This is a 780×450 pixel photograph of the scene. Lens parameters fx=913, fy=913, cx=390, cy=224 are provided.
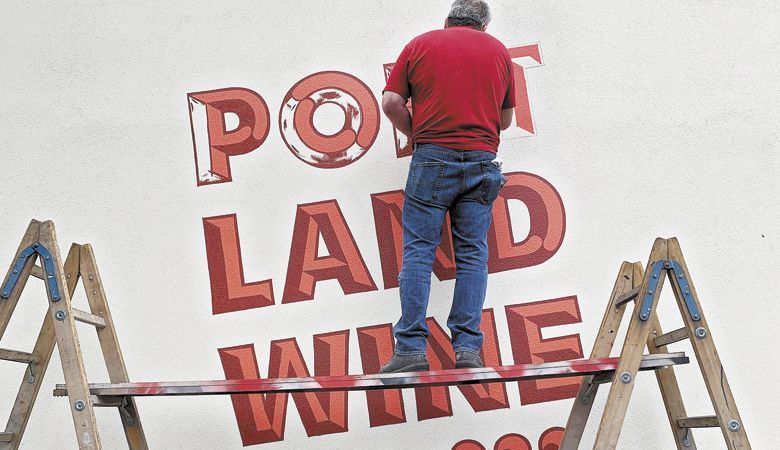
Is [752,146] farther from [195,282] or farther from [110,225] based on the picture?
[110,225]

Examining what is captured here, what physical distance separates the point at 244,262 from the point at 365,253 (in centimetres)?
58

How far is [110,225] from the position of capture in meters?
4.36

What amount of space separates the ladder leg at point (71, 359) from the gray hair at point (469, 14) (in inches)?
72.5

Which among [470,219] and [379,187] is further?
[379,187]

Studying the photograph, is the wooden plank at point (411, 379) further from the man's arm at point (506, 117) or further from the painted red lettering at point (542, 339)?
the man's arm at point (506, 117)

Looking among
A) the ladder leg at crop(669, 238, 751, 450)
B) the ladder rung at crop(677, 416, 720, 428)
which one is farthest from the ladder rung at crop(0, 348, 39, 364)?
the ladder rung at crop(677, 416, 720, 428)

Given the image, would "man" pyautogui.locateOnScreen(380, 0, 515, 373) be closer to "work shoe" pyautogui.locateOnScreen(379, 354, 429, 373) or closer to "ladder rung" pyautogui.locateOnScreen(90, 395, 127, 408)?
"work shoe" pyautogui.locateOnScreen(379, 354, 429, 373)

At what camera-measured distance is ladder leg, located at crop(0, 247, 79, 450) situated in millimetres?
3515

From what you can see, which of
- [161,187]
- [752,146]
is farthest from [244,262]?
[752,146]

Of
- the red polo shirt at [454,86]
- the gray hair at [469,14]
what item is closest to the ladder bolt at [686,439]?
the red polo shirt at [454,86]

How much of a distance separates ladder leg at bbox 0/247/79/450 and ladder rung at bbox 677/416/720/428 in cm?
255

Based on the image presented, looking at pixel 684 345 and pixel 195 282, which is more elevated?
pixel 195 282

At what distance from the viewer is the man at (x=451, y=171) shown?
354cm

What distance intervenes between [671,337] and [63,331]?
91.1 inches
